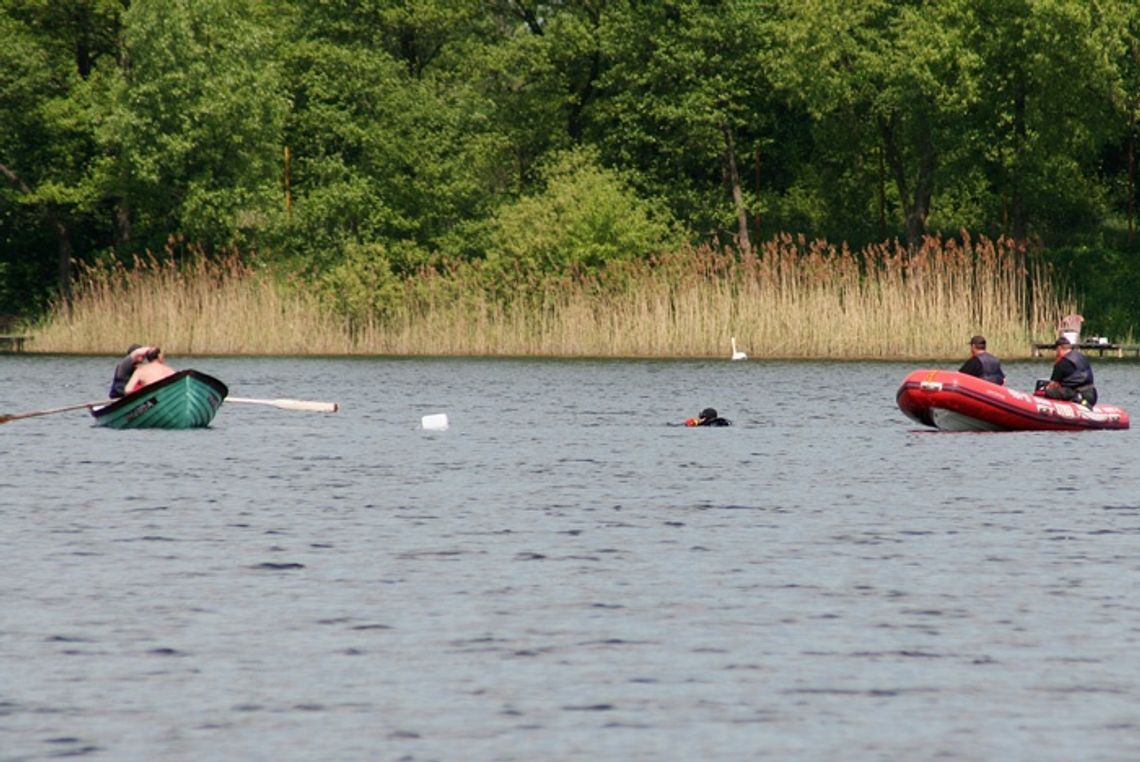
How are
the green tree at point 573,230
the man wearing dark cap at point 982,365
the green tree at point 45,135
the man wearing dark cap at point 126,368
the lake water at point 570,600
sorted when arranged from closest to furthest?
the lake water at point 570,600 < the man wearing dark cap at point 982,365 < the man wearing dark cap at point 126,368 < the green tree at point 573,230 < the green tree at point 45,135

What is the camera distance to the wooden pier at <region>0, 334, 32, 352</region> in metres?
65.6

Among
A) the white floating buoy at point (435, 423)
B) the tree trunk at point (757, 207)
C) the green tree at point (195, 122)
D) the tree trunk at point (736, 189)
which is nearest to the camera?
the white floating buoy at point (435, 423)

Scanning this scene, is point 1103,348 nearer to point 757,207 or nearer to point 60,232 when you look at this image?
point 757,207

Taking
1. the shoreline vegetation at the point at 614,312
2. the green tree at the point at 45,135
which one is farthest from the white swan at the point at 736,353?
the green tree at the point at 45,135

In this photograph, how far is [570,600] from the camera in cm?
1551

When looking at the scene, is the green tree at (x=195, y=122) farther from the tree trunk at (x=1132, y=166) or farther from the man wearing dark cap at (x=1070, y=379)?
the man wearing dark cap at (x=1070, y=379)

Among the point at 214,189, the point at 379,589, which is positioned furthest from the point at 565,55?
the point at 379,589

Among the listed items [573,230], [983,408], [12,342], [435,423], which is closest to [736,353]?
[573,230]

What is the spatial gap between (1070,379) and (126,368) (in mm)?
13810

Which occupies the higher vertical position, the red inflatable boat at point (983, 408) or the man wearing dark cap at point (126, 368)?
the man wearing dark cap at point (126, 368)

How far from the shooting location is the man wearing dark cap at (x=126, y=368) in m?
33.3

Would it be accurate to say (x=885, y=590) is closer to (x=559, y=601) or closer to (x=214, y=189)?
(x=559, y=601)


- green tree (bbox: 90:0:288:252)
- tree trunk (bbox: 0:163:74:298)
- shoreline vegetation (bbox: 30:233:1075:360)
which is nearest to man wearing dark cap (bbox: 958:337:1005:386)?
shoreline vegetation (bbox: 30:233:1075:360)

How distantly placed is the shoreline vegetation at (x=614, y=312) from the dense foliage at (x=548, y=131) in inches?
146
